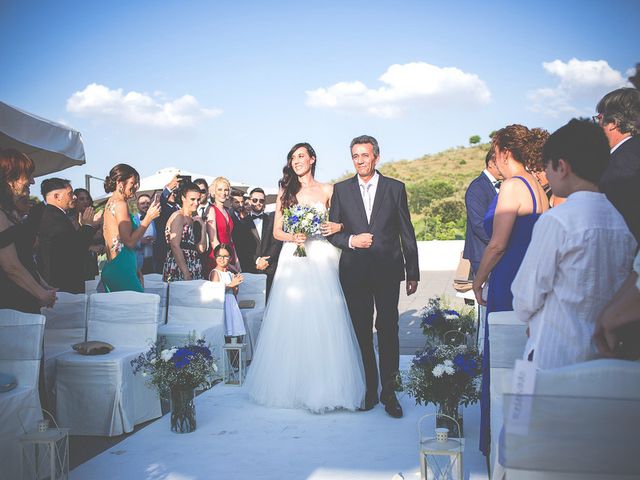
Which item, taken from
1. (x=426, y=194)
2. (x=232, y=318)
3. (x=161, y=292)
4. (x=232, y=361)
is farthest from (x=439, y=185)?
(x=232, y=361)

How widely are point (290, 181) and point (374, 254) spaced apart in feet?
4.06

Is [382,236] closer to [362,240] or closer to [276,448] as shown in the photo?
[362,240]

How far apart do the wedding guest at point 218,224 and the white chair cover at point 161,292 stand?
88cm

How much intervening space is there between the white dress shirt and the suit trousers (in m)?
2.93

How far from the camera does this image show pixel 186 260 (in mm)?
7625

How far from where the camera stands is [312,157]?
6.07 metres

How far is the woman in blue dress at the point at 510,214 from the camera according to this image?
378 centimetres

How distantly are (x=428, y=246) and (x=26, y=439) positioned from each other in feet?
72.5

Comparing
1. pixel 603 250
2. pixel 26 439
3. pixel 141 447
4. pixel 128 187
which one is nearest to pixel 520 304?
pixel 603 250

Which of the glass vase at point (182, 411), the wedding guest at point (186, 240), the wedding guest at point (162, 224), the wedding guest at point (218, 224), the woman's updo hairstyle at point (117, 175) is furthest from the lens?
the wedding guest at point (162, 224)

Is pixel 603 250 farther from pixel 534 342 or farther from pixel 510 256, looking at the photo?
pixel 510 256

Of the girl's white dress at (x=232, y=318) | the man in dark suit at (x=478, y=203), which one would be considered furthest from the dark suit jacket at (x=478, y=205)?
the girl's white dress at (x=232, y=318)

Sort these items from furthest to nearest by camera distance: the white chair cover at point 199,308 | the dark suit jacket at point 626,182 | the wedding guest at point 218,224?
the wedding guest at point 218,224, the white chair cover at point 199,308, the dark suit jacket at point 626,182

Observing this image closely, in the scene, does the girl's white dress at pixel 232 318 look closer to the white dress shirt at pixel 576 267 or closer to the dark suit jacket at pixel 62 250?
the dark suit jacket at pixel 62 250
